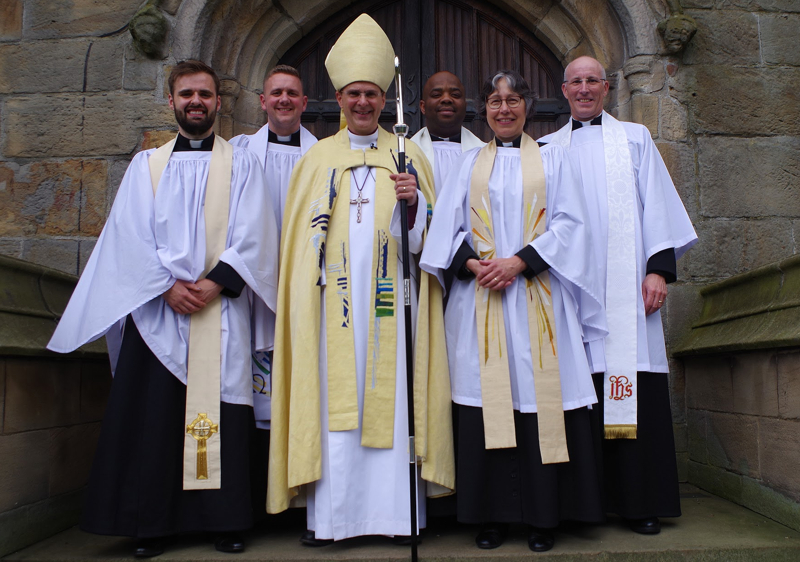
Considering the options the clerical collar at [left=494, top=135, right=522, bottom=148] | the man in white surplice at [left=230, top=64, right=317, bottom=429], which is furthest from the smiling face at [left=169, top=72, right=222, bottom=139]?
the clerical collar at [left=494, top=135, right=522, bottom=148]

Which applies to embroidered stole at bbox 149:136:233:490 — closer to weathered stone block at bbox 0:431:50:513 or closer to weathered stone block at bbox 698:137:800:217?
weathered stone block at bbox 0:431:50:513

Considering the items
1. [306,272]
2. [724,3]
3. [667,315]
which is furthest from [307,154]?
[724,3]

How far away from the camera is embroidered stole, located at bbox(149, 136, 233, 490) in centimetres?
300

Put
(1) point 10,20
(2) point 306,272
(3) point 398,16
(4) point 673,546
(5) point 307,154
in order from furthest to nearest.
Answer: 1. (3) point 398,16
2. (1) point 10,20
3. (5) point 307,154
4. (2) point 306,272
5. (4) point 673,546

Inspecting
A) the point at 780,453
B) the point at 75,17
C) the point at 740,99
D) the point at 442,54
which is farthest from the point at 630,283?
the point at 75,17

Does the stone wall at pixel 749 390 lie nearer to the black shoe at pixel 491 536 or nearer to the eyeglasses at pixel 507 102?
the black shoe at pixel 491 536

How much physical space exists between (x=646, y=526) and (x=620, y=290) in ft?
3.27

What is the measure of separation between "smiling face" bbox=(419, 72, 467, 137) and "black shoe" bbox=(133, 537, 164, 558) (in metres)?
2.39

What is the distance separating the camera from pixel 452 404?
10.5 feet

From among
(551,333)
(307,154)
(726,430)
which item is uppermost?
(307,154)

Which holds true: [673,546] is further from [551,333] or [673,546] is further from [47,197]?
[47,197]

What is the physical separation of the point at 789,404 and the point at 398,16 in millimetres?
3367

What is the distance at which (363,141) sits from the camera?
3.37m

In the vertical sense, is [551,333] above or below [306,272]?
below
